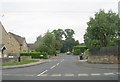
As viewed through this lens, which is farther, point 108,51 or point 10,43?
point 10,43

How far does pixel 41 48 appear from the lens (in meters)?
97.2

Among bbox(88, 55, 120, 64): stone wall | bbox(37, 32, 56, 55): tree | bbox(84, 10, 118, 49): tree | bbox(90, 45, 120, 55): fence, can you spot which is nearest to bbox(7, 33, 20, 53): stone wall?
bbox(37, 32, 56, 55): tree

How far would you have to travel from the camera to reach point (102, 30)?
47.2 meters

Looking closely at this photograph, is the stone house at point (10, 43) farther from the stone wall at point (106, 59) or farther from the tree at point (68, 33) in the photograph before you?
the tree at point (68, 33)

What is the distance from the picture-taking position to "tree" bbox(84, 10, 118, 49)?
153ft

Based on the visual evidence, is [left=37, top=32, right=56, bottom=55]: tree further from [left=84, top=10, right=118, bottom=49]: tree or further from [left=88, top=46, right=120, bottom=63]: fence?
[left=88, top=46, right=120, bottom=63]: fence

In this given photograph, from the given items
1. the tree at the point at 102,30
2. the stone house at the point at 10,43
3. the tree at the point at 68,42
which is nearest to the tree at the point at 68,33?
the tree at the point at 68,42

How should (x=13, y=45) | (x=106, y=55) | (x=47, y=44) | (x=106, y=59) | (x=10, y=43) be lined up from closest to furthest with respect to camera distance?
(x=106, y=55)
(x=106, y=59)
(x=10, y=43)
(x=47, y=44)
(x=13, y=45)

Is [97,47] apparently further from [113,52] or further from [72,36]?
[72,36]

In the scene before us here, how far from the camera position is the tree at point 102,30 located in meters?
46.8

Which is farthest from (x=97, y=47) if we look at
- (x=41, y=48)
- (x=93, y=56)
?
(x=41, y=48)

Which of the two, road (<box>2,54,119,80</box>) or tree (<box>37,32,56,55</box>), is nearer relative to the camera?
road (<box>2,54,119,80</box>)

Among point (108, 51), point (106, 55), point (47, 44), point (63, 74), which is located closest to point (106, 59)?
point (106, 55)

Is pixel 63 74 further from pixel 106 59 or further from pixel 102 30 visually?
pixel 102 30
